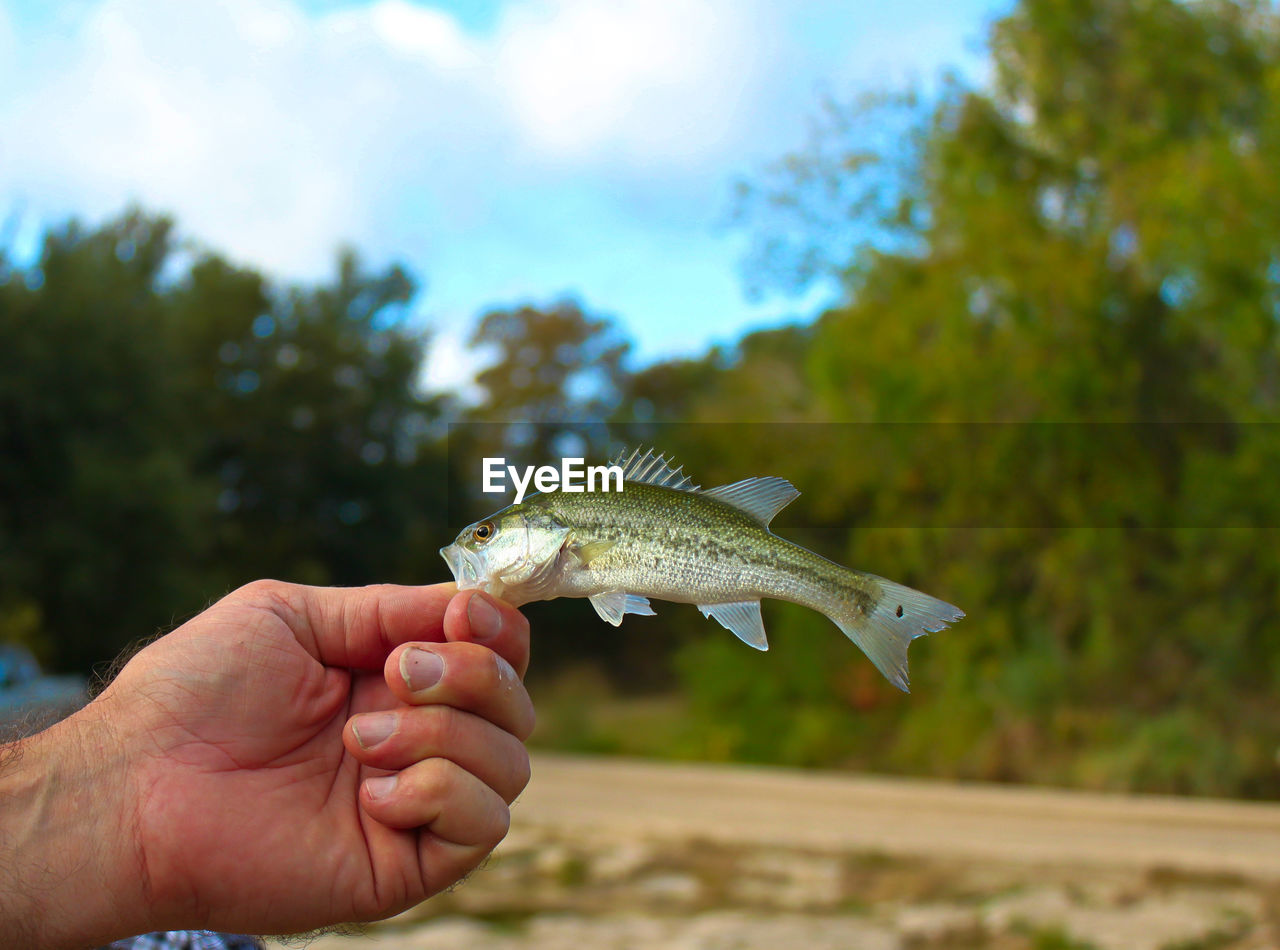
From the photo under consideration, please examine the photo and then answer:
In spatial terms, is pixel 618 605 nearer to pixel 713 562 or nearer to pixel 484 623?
pixel 713 562

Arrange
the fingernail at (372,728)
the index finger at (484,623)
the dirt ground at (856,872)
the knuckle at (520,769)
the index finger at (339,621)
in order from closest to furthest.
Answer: the index finger at (484,623) < the fingernail at (372,728) < the knuckle at (520,769) < the index finger at (339,621) < the dirt ground at (856,872)

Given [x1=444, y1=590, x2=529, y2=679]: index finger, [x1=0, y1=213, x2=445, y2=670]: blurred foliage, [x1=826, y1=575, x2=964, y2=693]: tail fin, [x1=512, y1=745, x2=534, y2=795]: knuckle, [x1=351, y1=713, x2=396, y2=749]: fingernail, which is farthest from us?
[x1=0, y1=213, x2=445, y2=670]: blurred foliage

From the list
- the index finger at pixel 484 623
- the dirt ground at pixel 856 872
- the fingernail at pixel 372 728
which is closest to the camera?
the index finger at pixel 484 623

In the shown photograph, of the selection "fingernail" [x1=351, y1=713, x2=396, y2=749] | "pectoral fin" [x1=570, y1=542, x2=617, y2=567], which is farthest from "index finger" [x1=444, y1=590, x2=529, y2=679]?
"pectoral fin" [x1=570, y1=542, x2=617, y2=567]

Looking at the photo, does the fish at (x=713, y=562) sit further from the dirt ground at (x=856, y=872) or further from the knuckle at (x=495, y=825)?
the dirt ground at (x=856, y=872)

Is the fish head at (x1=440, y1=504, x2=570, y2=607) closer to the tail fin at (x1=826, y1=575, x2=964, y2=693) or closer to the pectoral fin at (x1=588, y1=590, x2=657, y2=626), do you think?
the pectoral fin at (x1=588, y1=590, x2=657, y2=626)

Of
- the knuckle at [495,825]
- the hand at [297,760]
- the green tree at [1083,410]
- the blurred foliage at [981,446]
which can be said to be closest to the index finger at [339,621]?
the hand at [297,760]

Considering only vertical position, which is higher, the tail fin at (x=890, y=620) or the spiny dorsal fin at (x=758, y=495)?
the spiny dorsal fin at (x=758, y=495)
